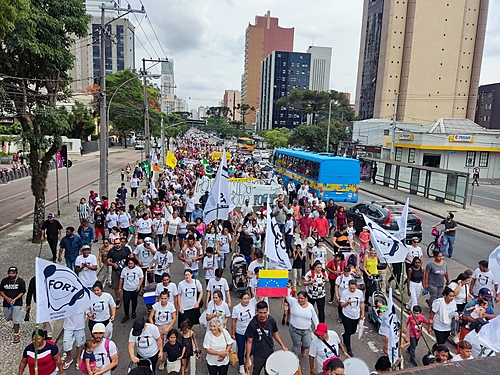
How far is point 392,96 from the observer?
2795 inches

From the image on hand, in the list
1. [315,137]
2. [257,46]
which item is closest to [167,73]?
[257,46]

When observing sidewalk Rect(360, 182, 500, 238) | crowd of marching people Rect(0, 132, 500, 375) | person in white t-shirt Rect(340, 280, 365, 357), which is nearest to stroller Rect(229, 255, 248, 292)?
crowd of marching people Rect(0, 132, 500, 375)

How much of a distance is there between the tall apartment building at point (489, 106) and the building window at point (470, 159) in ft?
129

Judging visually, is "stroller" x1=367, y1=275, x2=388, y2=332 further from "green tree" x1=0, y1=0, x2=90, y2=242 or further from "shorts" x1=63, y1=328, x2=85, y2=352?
"green tree" x1=0, y1=0, x2=90, y2=242

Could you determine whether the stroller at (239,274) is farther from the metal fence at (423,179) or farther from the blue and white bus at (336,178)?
the metal fence at (423,179)

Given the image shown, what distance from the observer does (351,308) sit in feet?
22.0

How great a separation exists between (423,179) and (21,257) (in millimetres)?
24084

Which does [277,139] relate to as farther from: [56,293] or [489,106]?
[56,293]

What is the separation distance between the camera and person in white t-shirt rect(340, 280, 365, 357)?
671 cm

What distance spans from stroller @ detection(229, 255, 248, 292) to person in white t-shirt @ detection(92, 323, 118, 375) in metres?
4.37

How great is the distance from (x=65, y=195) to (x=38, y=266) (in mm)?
20520

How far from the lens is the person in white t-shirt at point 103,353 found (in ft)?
16.8

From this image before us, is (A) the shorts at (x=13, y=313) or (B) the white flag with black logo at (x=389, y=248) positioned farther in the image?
(B) the white flag with black logo at (x=389, y=248)

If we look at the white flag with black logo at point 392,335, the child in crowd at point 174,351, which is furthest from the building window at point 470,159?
the child in crowd at point 174,351
